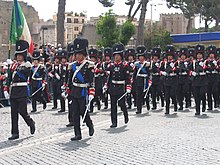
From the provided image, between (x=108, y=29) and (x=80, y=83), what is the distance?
803 inches

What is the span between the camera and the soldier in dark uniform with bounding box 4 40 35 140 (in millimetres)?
9617

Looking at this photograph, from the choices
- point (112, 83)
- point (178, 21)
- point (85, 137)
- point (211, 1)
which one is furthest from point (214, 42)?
point (178, 21)

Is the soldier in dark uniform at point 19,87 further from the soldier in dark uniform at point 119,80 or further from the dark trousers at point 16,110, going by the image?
the soldier in dark uniform at point 119,80

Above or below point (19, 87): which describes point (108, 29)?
above

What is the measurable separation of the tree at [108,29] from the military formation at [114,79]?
12742 millimetres

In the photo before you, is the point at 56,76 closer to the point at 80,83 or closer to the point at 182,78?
the point at 182,78

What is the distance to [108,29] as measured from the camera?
A: 97.0 ft

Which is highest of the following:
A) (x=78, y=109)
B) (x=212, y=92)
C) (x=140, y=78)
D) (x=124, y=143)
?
(x=140, y=78)

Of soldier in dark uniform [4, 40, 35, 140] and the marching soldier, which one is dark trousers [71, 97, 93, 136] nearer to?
soldier in dark uniform [4, 40, 35, 140]

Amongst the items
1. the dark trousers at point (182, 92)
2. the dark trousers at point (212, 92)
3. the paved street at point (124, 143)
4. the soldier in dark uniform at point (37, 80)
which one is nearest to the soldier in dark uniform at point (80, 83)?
the paved street at point (124, 143)

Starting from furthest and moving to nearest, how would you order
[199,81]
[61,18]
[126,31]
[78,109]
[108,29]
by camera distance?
[126,31] < [108,29] < [61,18] < [199,81] < [78,109]

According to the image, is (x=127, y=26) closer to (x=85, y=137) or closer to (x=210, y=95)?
(x=210, y=95)

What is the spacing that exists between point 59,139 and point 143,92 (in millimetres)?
5085

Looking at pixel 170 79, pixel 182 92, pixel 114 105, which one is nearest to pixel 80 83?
pixel 114 105
